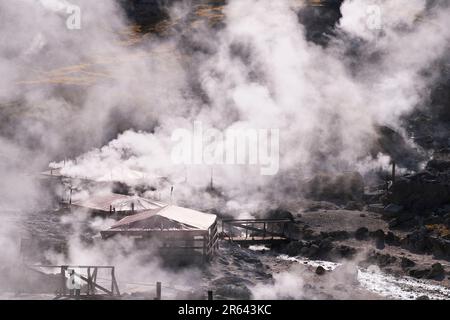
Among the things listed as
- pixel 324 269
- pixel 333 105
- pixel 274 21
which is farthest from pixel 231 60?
Result: pixel 324 269

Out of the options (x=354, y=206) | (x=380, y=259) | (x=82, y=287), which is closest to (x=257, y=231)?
(x=380, y=259)

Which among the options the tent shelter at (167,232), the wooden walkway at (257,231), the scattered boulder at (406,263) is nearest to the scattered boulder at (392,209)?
the wooden walkway at (257,231)

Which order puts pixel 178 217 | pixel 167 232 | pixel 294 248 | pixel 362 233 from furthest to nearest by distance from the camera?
pixel 362 233, pixel 294 248, pixel 178 217, pixel 167 232

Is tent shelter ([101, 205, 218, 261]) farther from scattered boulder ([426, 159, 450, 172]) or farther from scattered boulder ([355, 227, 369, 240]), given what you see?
scattered boulder ([426, 159, 450, 172])

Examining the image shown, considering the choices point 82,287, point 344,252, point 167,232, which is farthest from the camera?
A: point 344,252

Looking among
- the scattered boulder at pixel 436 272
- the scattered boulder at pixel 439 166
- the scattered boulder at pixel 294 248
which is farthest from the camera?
the scattered boulder at pixel 439 166

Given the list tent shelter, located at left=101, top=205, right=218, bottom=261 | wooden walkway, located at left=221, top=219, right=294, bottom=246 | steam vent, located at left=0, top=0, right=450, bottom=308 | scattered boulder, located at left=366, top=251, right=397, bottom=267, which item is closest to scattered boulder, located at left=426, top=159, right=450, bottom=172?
steam vent, located at left=0, top=0, right=450, bottom=308

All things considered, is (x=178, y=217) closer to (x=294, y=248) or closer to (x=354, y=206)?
(x=294, y=248)

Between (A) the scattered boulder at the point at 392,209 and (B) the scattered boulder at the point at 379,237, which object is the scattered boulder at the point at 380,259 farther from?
(A) the scattered boulder at the point at 392,209

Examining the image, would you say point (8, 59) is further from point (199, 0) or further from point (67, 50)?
point (199, 0)
